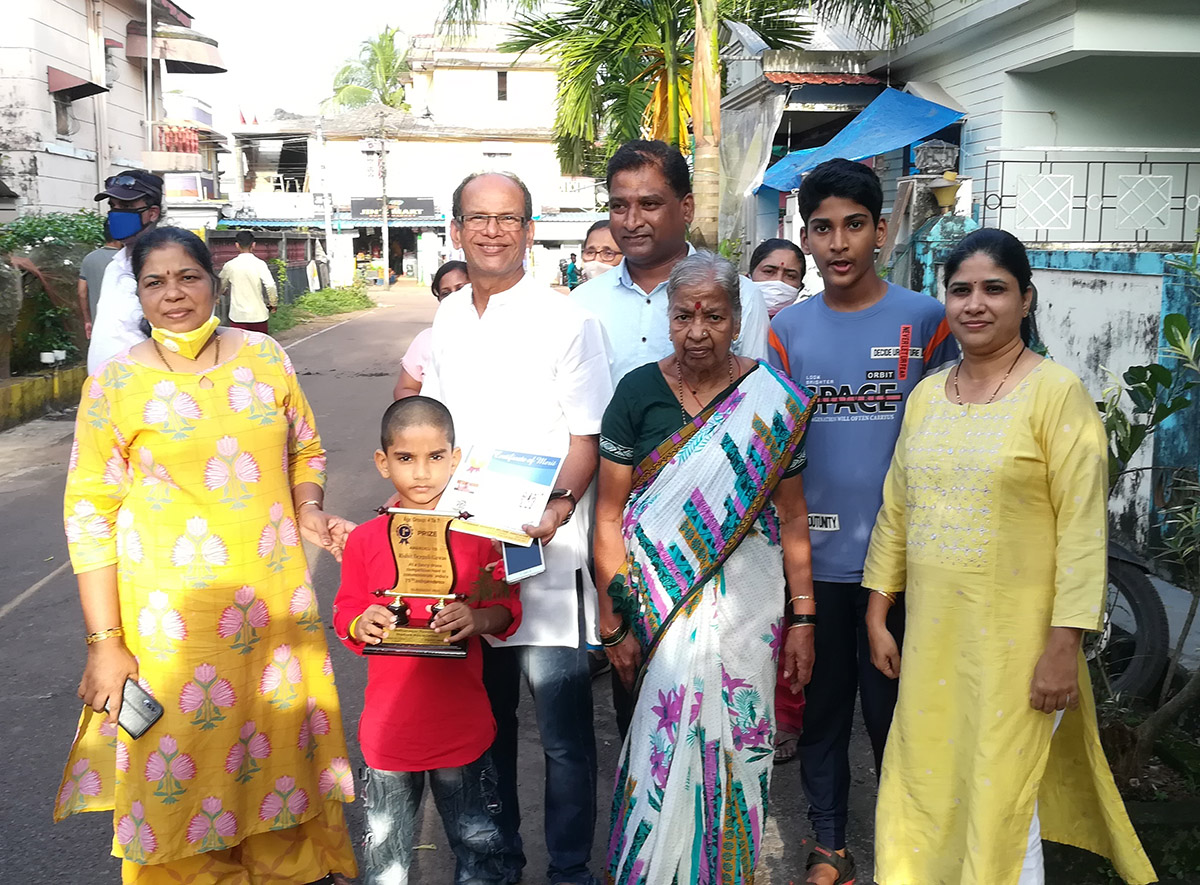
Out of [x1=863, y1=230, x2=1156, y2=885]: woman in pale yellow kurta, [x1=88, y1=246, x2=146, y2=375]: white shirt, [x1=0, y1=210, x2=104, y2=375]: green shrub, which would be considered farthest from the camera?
[x1=0, y1=210, x2=104, y2=375]: green shrub

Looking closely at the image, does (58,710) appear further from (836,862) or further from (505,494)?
(836,862)

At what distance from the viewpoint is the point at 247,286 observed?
13562mm

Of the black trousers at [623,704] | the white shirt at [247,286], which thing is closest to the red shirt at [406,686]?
the black trousers at [623,704]

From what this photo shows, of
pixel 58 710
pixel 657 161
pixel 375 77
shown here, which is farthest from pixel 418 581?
pixel 375 77

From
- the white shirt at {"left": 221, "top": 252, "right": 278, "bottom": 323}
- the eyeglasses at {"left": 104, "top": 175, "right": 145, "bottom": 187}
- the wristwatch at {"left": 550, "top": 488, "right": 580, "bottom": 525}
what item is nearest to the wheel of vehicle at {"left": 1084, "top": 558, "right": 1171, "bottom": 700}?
the wristwatch at {"left": 550, "top": 488, "right": 580, "bottom": 525}

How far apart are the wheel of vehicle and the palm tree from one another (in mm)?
49487

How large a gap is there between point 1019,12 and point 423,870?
10643 mm

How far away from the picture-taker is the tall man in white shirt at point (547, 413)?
288 cm

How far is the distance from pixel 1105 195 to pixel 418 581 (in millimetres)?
10160

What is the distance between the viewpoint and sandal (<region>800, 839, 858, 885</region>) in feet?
9.72

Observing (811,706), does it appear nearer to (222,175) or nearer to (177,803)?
(177,803)

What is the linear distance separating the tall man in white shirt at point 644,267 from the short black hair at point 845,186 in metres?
0.31

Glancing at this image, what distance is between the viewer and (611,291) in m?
3.24

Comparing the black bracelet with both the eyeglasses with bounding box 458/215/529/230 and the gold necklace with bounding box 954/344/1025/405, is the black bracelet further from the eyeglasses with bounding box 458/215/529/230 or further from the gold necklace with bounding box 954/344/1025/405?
the eyeglasses with bounding box 458/215/529/230
